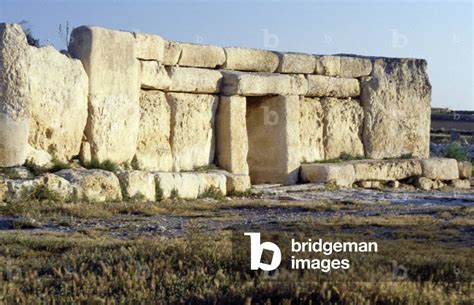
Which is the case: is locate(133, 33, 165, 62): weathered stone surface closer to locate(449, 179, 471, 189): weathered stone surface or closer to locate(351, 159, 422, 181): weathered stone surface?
locate(351, 159, 422, 181): weathered stone surface

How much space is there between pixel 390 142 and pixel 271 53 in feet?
12.8

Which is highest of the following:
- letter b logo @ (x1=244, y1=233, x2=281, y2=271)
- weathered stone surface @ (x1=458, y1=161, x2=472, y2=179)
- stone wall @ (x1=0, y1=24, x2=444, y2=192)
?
stone wall @ (x1=0, y1=24, x2=444, y2=192)

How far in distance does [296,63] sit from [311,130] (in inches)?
58.2

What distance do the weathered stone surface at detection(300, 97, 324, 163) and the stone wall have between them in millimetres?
25

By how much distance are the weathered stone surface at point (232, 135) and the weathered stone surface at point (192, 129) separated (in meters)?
0.15

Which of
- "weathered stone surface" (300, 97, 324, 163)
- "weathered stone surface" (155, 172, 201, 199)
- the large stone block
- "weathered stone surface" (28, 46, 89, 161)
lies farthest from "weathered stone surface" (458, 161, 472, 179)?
"weathered stone surface" (28, 46, 89, 161)

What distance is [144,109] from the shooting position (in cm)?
1508

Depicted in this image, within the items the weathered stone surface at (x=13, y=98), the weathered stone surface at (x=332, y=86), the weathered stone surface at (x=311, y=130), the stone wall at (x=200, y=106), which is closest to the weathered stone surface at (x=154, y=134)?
the stone wall at (x=200, y=106)

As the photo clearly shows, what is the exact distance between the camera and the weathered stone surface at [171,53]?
1527cm

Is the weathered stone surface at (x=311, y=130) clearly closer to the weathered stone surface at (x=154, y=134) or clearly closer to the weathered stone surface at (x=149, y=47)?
the weathered stone surface at (x=154, y=134)

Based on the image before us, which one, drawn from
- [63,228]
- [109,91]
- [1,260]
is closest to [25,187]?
[63,228]

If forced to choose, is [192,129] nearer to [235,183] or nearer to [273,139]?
[235,183]

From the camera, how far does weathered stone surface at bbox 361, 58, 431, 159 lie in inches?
752

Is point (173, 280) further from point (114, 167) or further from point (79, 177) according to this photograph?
point (114, 167)
